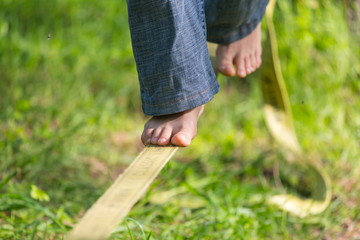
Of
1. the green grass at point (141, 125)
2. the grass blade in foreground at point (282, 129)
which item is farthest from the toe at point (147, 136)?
the grass blade in foreground at point (282, 129)

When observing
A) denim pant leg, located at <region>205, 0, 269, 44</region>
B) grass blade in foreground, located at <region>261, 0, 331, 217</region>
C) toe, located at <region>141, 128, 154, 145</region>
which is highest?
denim pant leg, located at <region>205, 0, 269, 44</region>

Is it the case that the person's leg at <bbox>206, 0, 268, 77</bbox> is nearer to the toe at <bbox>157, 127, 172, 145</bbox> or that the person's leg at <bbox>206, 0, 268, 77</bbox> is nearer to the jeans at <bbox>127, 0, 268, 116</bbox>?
the jeans at <bbox>127, 0, 268, 116</bbox>

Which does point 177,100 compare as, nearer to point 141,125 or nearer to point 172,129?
point 172,129

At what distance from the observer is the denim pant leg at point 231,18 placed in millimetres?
1792

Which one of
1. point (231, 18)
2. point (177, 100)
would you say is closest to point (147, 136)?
point (177, 100)

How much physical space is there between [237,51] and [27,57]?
1528 mm

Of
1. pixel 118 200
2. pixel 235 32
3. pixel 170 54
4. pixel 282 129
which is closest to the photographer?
pixel 118 200

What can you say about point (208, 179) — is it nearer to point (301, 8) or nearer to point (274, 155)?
point (274, 155)

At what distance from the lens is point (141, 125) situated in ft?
10.1

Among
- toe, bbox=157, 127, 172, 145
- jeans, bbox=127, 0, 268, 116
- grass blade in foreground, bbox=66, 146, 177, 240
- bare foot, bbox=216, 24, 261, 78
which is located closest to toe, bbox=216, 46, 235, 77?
bare foot, bbox=216, 24, 261, 78

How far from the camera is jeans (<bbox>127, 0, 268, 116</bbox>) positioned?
148cm

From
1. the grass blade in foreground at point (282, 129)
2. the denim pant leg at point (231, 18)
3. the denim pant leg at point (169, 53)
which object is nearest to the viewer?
the denim pant leg at point (169, 53)

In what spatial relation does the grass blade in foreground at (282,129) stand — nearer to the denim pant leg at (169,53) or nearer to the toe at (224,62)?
the toe at (224,62)

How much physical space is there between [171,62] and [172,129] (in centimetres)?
21
